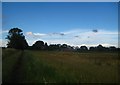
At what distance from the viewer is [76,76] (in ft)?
32.8

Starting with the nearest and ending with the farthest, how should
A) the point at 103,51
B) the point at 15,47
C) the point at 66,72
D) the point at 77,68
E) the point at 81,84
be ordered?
1. the point at 81,84
2. the point at 66,72
3. the point at 77,68
4. the point at 103,51
5. the point at 15,47

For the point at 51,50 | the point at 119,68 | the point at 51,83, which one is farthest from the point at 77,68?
the point at 51,50

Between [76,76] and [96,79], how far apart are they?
91cm

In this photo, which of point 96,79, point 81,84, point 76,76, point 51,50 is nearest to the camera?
point 81,84

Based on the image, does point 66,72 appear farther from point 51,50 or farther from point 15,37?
point 15,37

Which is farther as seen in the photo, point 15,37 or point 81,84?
point 15,37

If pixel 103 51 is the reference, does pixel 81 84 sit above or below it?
below

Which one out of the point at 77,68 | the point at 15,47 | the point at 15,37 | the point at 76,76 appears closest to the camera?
the point at 76,76

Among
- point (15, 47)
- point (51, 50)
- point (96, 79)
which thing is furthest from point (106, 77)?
point (15, 47)

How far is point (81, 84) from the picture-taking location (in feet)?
28.6

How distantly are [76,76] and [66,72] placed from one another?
77 cm

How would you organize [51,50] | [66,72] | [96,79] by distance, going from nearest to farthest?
[96,79]
[66,72]
[51,50]

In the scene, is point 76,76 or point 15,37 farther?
point 15,37

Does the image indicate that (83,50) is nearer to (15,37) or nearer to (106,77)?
(106,77)
